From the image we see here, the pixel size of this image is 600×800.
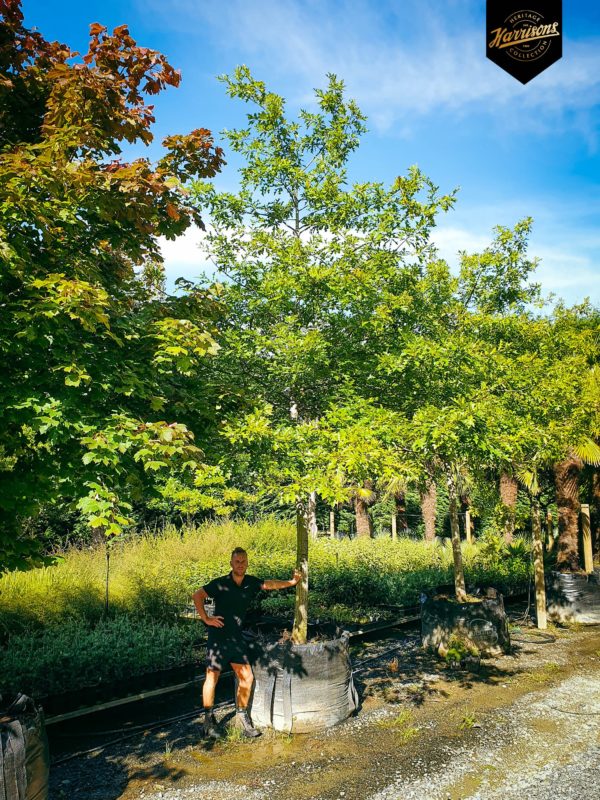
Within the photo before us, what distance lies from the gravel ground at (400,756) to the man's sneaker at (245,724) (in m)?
0.12

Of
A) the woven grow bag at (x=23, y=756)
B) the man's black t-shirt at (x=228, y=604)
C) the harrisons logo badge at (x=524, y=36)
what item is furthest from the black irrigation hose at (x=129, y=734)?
the harrisons logo badge at (x=524, y=36)

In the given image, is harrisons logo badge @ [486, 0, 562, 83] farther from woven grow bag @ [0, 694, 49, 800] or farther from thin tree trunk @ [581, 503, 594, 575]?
thin tree trunk @ [581, 503, 594, 575]

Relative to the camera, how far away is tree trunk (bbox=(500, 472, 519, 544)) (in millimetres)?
9961

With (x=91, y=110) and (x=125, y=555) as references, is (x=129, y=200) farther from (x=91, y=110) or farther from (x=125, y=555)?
(x=125, y=555)

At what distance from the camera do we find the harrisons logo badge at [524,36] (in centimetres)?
501

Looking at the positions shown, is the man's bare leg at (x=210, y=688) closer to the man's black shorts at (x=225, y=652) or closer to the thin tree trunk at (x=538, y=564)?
the man's black shorts at (x=225, y=652)

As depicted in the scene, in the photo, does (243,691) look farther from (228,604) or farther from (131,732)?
(131,732)

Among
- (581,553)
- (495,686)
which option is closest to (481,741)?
(495,686)

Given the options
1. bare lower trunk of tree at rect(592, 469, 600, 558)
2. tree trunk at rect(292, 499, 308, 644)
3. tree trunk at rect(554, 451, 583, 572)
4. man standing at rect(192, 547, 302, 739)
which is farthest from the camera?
bare lower trunk of tree at rect(592, 469, 600, 558)

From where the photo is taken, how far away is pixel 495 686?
6820 mm

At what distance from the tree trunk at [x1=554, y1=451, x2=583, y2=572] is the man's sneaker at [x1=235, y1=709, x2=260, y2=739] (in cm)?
837

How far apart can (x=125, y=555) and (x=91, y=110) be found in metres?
9.27

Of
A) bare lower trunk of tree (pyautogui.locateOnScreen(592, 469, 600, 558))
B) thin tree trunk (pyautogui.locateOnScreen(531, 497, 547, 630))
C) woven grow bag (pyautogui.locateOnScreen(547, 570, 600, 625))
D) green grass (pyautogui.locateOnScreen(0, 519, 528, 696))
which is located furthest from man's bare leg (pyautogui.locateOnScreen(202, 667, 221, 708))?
bare lower trunk of tree (pyautogui.locateOnScreen(592, 469, 600, 558))

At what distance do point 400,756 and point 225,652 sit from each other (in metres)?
1.84
